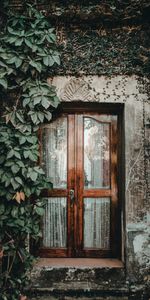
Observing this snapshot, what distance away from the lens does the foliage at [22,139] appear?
12.2 ft

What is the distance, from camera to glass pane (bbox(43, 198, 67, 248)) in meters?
4.06

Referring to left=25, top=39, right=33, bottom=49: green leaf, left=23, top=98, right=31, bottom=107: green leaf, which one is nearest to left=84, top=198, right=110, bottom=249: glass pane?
left=23, top=98, right=31, bottom=107: green leaf

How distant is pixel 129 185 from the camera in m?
3.89

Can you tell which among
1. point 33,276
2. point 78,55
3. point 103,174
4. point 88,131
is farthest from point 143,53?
point 33,276

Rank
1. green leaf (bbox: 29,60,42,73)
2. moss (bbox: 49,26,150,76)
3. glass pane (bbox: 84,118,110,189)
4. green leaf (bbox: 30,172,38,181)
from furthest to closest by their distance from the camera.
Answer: glass pane (bbox: 84,118,110,189) < moss (bbox: 49,26,150,76) < green leaf (bbox: 29,60,42,73) < green leaf (bbox: 30,172,38,181)

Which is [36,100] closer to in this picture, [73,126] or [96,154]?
[73,126]

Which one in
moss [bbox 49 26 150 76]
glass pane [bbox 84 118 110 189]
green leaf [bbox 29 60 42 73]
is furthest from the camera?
glass pane [bbox 84 118 110 189]

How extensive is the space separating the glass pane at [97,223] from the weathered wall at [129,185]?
0.22 meters

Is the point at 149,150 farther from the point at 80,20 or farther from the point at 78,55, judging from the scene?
the point at 80,20

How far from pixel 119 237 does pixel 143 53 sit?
2095mm

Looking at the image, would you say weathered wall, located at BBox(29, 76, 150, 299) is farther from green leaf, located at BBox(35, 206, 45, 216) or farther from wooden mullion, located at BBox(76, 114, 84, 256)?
green leaf, located at BBox(35, 206, 45, 216)

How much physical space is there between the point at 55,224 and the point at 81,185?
1.75 ft

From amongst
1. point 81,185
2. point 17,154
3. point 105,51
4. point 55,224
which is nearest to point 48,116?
point 17,154

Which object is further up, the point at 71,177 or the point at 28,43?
the point at 28,43
